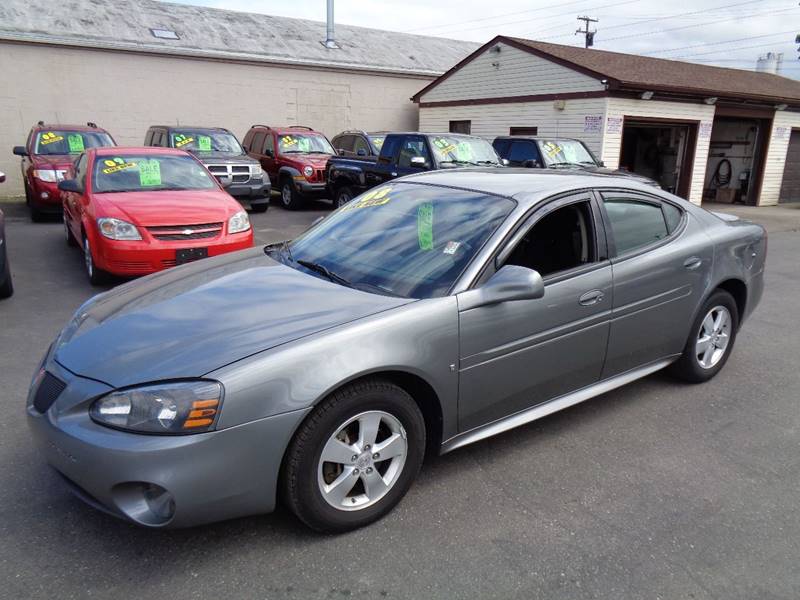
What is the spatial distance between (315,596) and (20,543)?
1.32 meters

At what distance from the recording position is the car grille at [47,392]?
2621 mm

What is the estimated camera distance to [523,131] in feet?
56.4

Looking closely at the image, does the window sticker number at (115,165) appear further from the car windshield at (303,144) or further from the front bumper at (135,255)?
the car windshield at (303,144)

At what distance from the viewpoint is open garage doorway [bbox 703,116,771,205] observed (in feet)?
60.3

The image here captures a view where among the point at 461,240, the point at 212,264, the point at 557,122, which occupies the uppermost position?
the point at 557,122

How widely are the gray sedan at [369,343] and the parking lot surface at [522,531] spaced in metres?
0.25

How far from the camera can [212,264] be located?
12.6ft

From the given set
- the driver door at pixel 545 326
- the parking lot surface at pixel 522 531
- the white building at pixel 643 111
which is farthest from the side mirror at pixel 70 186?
the white building at pixel 643 111

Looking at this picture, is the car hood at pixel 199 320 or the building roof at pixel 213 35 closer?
the car hood at pixel 199 320

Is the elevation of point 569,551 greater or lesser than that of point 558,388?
lesser

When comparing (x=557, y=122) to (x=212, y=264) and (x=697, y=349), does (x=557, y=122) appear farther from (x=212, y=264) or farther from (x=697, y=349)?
(x=212, y=264)

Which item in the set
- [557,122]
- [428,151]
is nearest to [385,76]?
[557,122]

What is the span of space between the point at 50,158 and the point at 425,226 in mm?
10660

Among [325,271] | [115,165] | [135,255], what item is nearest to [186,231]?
[135,255]
